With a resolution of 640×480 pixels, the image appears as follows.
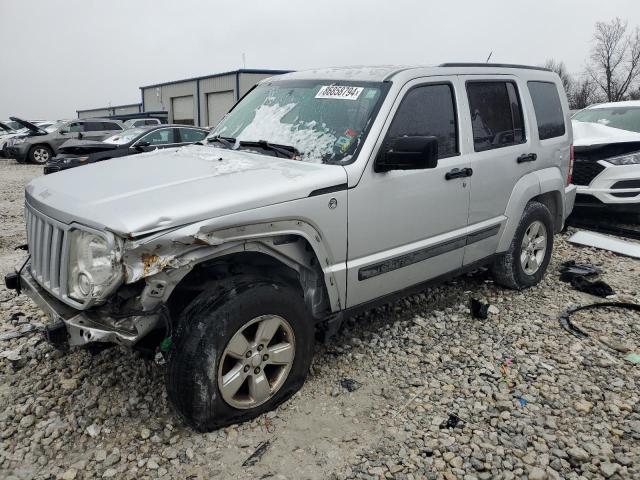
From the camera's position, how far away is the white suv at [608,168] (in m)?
7.06

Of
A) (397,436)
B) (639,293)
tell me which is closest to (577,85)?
(639,293)

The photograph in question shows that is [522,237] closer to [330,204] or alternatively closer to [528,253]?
[528,253]

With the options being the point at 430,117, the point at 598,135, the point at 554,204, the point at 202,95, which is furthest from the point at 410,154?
the point at 202,95

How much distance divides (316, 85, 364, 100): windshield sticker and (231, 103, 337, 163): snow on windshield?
24 cm

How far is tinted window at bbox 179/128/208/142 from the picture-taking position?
42.0 feet

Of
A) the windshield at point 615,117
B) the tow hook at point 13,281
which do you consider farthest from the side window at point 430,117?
the windshield at point 615,117

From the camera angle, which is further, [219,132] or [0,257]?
[0,257]

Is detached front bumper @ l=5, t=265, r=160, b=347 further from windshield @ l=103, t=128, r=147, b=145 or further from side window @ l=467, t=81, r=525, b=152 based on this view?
windshield @ l=103, t=128, r=147, b=145

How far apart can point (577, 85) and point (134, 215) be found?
2157 inches

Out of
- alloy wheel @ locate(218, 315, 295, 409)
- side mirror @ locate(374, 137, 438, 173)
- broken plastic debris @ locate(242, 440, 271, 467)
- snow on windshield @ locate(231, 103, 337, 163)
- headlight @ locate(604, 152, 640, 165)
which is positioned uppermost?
snow on windshield @ locate(231, 103, 337, 163)

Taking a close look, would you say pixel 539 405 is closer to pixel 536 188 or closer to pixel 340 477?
pixel 340 477

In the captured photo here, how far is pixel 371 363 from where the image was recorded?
3.53 meters

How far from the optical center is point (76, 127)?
18938 millimetres

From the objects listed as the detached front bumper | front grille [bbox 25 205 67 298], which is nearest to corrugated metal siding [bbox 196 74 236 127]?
front grille [bbox 25 205 67 298]
